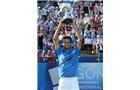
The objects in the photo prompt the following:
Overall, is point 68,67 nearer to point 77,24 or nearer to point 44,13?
point 77,24

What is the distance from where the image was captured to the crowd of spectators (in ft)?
24.4

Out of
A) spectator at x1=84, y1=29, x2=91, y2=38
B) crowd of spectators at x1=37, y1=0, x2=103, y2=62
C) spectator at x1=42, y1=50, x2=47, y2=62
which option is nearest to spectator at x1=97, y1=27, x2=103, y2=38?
crowd of spectators at x1=37, y1=0, x2=103, y2=62

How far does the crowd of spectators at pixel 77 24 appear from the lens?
24.4 feet

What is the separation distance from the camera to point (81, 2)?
8320 mm

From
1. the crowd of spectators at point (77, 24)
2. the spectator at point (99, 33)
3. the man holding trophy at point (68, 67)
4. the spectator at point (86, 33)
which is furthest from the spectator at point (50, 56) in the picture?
the man holding trophy at point (68, 67)

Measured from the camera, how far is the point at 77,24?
25.6 feet

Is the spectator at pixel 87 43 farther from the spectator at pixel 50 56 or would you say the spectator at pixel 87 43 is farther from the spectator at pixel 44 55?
the spectator at pixel 44 55

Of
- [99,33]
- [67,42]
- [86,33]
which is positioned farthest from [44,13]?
[67,42]
